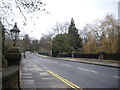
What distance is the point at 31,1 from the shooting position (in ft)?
26.6

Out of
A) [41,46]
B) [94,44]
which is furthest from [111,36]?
[41,46]

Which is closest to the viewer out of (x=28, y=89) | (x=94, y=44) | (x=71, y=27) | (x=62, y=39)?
(x=28, y=89)

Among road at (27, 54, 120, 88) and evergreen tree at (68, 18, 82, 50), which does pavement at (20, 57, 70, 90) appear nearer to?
road at (27, 54, 120, 88)

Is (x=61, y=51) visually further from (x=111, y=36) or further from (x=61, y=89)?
(x=61, y=89)

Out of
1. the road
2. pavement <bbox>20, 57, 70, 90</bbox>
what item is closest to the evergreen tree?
the road

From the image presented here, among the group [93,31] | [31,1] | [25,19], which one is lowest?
[25,19]

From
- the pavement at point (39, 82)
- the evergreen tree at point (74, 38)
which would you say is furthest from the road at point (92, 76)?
the evergreen tree at point (74, 38)

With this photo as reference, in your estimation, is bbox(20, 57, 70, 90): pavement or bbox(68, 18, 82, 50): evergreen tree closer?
bbox(20, 57, 70, 90): pavement

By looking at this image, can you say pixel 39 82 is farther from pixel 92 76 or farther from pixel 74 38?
pixel 74 38

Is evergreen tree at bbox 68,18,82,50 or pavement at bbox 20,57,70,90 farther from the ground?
evergreen tree at bbox 68,18,82,50

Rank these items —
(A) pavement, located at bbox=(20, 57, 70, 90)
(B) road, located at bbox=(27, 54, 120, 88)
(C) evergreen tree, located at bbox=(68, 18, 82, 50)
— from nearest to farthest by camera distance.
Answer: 1. (A) pavement, located at bbox=(20, 57, 70, 90)
2. (B) road, located at bbox=(27, 54, 120, 88)
3. (C) evergreen tree, located at bbox=(68, 18, 82, 50)

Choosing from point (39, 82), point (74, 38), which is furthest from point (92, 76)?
point (74, 38)

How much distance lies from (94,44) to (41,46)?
333ft

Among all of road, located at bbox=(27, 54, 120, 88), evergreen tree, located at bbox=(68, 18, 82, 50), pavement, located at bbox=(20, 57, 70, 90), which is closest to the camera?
pavement, located at bbox=(20, 57, 70, 90)
